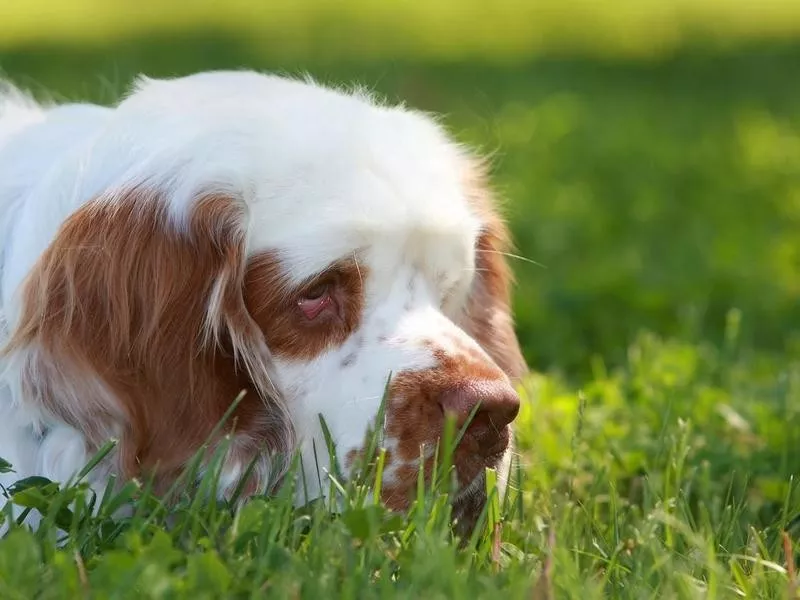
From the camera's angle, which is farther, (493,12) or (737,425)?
(493,12)

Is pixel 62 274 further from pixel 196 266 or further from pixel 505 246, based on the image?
pixel 505 246

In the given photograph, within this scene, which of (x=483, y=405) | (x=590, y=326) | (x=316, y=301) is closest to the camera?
(x=483, y=405)

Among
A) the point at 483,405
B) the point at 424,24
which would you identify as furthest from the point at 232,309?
the point at 424,24

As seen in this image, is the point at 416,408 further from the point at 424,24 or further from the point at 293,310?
the point at 424,24

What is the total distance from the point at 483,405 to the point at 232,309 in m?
0.55

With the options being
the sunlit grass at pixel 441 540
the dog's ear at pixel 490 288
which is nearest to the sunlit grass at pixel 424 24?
the dog's ear at pixel 490 288

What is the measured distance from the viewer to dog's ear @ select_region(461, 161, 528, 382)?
3.58m

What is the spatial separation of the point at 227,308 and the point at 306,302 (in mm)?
170

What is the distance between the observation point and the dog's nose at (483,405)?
9.28 feet

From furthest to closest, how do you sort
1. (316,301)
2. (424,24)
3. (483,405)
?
(424,24) < (316,301) < (483,405)

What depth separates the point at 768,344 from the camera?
5473 mm

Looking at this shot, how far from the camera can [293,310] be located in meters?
2.97

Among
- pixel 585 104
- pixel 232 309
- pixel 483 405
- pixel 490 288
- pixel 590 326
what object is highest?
pixel 232 309

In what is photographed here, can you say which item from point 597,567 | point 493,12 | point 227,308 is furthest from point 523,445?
point 493,12
